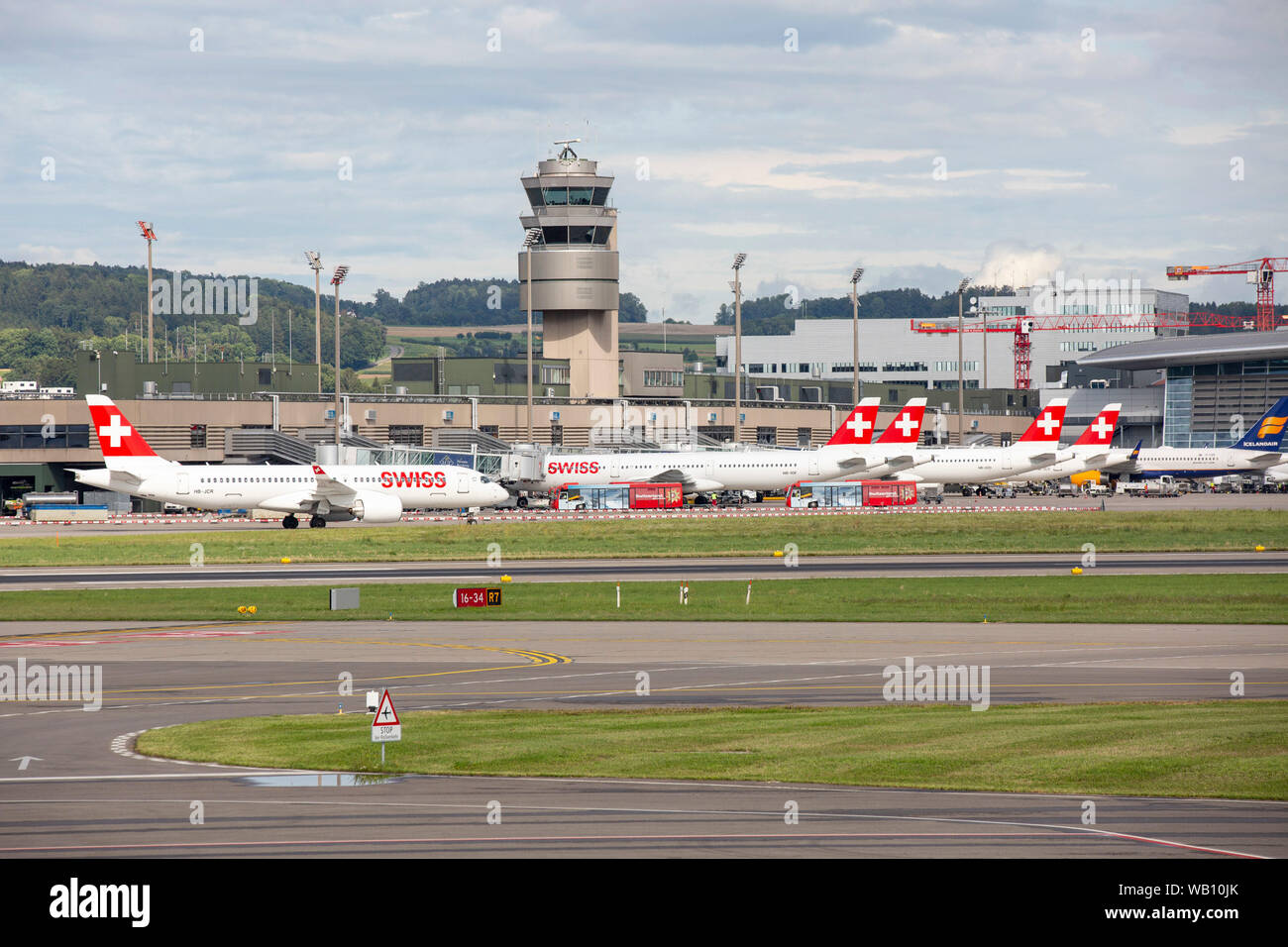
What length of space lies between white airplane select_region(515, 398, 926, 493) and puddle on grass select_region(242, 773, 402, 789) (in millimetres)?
87972

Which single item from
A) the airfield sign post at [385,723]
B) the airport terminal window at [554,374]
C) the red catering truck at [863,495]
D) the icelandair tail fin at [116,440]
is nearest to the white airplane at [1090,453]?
the red catering truck at [863,495]

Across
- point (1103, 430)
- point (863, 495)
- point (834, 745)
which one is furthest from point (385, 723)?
point (1103, 430)

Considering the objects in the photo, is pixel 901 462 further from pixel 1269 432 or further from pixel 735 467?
pixel 1269 432

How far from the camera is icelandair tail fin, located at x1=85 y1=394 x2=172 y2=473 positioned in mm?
86438

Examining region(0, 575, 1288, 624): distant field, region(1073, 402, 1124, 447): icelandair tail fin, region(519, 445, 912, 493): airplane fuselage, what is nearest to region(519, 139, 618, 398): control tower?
region(519, 445, 912, 493): airplane fuselage

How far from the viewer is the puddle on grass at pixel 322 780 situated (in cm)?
2188

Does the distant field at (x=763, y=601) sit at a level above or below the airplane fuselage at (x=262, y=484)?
below

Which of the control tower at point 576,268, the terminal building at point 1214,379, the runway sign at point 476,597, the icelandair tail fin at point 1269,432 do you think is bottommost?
the runway sign at point 476,597

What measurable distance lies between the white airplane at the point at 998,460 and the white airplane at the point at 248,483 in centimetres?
5477

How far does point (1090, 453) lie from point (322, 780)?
117 m

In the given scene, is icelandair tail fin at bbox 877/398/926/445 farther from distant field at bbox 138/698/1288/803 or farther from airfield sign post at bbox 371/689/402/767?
airfield sign post at bbox 371/689/402/767

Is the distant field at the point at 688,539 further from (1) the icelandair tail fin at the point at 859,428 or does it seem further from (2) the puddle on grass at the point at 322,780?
(2) the puddle on grass at the point at 322,780

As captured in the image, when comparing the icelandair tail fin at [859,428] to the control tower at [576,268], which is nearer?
the icelandair tail fin at [859,428]

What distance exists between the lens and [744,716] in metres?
28.2
